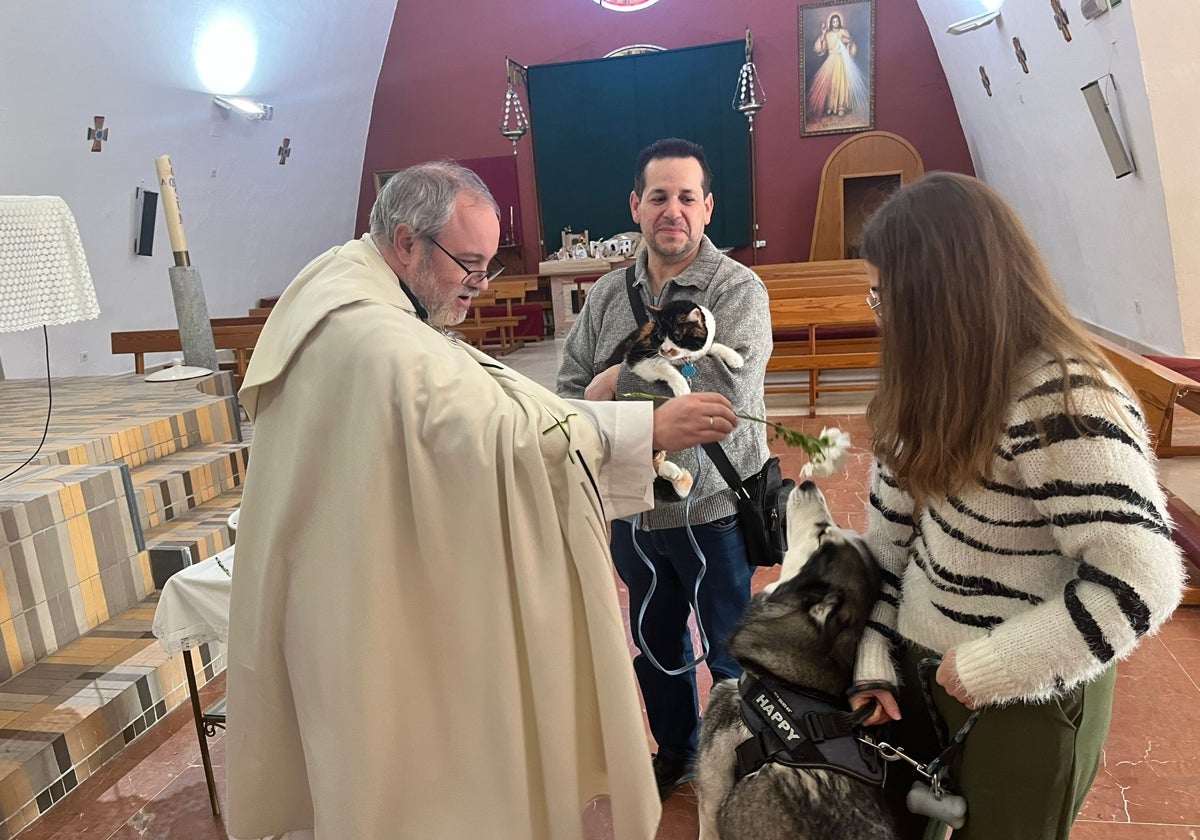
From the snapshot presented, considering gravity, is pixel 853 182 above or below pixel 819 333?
above

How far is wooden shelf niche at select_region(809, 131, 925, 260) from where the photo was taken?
10414 millimetres

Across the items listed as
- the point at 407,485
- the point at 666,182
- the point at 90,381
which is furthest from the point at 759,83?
the point at 407,485

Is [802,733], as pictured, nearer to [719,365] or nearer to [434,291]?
[719,365]

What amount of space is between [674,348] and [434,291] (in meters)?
0.54

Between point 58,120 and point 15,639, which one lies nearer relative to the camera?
point 15,639

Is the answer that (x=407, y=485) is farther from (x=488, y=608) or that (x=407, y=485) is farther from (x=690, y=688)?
(x=690, y=688)

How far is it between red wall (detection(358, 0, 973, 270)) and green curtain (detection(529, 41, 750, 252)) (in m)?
0.19

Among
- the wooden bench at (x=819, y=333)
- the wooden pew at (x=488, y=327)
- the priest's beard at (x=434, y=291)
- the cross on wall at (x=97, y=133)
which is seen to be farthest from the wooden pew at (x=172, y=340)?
the priest's beard at (x=434, y=291)

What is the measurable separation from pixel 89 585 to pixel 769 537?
2.61 m

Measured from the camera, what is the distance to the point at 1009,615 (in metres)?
1.17

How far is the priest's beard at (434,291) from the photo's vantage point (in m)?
1.58

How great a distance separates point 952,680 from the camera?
1.16m

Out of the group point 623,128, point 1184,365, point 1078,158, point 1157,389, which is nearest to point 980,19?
point 1078,158

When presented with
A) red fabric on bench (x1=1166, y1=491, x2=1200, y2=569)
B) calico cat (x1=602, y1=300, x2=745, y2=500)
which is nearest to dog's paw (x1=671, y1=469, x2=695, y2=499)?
calico cat (x1=602, y1=300, x2=745, y2=500)
